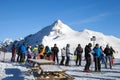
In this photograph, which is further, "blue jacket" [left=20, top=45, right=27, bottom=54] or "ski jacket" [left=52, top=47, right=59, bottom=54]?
"ski jacket" [left=52, top=47, right=59, bottom=54]

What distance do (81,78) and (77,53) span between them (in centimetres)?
1022

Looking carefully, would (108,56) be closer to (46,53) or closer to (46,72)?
(46,53)

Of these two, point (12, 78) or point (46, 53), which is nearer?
point (12, 78)

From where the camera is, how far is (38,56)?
29.1 meters

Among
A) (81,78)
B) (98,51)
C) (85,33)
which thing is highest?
(85,33)

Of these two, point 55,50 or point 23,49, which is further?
point 55,50

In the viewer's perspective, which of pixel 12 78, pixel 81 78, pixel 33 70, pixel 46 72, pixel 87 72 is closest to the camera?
pixel 46 72

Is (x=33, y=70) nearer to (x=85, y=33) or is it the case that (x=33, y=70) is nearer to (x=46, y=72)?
(x=46, y=72)

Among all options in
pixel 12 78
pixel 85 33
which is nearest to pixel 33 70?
pixel 12 78

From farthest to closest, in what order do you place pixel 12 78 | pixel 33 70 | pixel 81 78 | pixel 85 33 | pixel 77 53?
1. pixel 85 33
2. pixel 77 53
3. pixel 33 70
4. pixel 81 78
5. pixel 12 78

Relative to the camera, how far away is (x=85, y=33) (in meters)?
172

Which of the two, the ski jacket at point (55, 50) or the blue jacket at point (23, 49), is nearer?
the blue jacket at point (23, 49)

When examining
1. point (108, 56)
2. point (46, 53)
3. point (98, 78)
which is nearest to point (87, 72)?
point (98, 78)

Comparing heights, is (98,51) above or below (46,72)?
above
